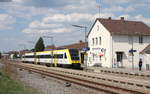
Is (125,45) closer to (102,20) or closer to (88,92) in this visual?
(102,20)

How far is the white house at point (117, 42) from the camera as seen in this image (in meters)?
52.4

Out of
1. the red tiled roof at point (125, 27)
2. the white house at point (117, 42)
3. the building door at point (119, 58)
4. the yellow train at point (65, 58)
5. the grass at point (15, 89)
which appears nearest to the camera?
the grass at point (15, 89)

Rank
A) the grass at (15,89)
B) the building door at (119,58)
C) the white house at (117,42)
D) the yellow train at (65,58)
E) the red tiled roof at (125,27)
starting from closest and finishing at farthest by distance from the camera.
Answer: the grass at (15,89) < the yellow train at (65,58) < the building door at (119,58) < the white house at (117,42) < the red tiled roof at (125,27)

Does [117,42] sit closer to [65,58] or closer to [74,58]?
[74,58]

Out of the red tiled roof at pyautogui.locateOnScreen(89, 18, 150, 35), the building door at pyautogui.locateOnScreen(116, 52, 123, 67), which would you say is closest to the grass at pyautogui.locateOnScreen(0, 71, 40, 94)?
the building door at pyautogui.locateOnScreen(116, 52, 123, 67)

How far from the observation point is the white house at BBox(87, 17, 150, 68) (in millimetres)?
52375

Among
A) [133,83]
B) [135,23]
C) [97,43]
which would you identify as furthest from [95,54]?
[133,83]

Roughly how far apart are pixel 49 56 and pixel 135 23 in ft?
68.8

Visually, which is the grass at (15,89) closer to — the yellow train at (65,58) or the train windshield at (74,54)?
the yellow train at (65,58)

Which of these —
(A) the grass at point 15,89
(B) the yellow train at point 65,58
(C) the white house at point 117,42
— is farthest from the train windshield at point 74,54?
(A) the grass at point 15,89

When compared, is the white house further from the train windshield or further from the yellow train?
the train windshield

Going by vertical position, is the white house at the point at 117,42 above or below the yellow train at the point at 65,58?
above

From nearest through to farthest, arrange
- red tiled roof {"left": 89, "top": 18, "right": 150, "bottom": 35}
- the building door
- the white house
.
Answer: the building door, the white house, red tiled roof {"left": 89, "top": 18, "right": 150, "bottom": 35}

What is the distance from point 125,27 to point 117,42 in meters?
5.04
